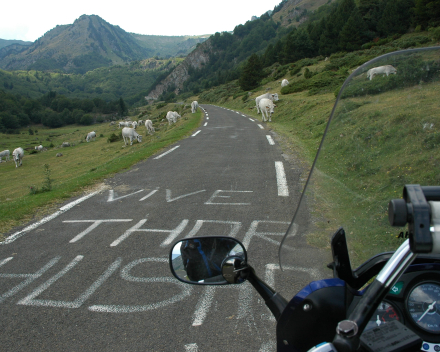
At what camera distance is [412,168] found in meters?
1.63

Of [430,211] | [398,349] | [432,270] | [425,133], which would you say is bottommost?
[398,349]

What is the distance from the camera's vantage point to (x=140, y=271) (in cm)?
381

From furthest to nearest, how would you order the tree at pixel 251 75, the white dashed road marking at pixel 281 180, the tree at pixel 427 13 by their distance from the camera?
the tree at pixel 251 75 → the tree at pixel 427 13 → the white dashed road marking at pixel 281 180

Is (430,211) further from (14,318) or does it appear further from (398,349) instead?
(14,318)

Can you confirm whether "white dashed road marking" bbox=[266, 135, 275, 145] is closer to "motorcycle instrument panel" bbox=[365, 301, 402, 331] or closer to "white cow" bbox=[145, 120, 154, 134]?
"motorcycle instrument panel" bbox=[365, 301, 402, 331]

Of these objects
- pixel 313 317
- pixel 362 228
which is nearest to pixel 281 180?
pixel 362 228

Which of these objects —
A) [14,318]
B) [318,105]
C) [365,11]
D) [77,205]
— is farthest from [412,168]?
[365,11]

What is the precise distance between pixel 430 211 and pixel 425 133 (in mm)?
709

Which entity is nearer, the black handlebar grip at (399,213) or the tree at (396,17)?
the black handlebar grip at (399,213)

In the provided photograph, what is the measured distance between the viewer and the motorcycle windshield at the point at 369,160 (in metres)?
1.54

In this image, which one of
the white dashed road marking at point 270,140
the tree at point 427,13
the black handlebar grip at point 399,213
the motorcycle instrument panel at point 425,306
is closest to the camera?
the black handlebar grip at point 399,213

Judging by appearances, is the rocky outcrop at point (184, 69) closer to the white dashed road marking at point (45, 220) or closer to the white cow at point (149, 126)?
the white cow at point (149, 126)

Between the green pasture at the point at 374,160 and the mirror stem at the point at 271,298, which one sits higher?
the green pasture at the point at 374,160

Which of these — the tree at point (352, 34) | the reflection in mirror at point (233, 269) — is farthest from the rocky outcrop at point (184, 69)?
the reflection in mirror at point (233, 269)
